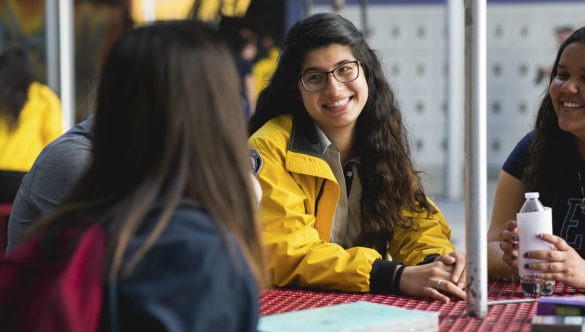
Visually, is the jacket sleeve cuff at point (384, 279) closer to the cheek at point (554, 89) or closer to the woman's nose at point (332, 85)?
the woman's nose at point (332, 85)

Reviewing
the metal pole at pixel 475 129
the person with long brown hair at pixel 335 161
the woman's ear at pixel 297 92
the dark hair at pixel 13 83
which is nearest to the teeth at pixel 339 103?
the person with long brown hair at pixel 335 161

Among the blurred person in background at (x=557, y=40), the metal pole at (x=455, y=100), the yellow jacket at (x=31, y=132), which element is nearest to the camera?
the yellow jacket at (x=31, y=132)

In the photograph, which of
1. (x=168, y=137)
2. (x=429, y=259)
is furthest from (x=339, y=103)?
(x=168, y=137)

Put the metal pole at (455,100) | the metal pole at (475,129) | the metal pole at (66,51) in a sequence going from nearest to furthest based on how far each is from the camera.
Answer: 1. the metal pole at (475,129)
2. the metal pole at (66,51)
3. the metal pole at (455,100)

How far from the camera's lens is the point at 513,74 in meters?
8.95

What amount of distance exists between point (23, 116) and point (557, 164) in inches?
146

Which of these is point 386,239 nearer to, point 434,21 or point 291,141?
point 291,141

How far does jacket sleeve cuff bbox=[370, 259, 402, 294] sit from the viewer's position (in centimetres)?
229

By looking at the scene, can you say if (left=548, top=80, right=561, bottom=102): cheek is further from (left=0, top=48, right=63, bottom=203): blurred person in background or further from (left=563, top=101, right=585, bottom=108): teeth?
(left=0, top=48, right=63, bottom=203): blurred person in background

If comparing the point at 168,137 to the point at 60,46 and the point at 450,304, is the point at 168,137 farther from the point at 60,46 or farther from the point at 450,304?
the point at 60,46

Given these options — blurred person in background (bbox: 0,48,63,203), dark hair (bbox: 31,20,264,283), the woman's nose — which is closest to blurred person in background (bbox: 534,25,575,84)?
blurred person in background (bbox: 0,48,63,203)

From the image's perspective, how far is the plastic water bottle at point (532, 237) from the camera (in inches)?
85.6

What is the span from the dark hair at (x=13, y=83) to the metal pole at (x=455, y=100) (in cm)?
427

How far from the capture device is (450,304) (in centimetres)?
214
